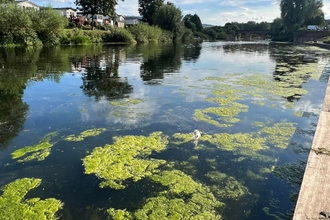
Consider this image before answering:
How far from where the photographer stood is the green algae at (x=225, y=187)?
4637 mm

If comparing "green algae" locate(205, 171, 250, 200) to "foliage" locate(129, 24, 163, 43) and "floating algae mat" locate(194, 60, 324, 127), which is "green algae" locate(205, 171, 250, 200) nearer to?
"floating algae mat" locate(194, 60, 324, 127)

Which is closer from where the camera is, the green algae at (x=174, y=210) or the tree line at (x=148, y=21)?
the green algae at (x=174, y=210)

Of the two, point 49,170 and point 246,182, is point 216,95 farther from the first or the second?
point 49,170

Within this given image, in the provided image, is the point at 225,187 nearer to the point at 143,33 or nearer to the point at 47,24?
the point at 47,24

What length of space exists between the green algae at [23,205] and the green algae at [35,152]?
1.03 metres

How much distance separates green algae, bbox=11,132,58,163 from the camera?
5.71 metres

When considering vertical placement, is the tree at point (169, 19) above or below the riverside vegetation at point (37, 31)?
above

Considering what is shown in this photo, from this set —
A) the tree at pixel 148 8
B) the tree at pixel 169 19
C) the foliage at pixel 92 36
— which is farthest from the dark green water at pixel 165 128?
the tree at pixel 148 8

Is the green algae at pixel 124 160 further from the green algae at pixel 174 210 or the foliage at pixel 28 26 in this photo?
the foliage at pixel 28 26

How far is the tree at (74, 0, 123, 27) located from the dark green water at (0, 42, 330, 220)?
136ft

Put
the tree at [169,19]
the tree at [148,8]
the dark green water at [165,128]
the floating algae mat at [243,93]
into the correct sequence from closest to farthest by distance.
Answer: the dark green water at [165,128] < the floating algae mat at [243,93] < the tree at [169,19] < the tree at [148,8]

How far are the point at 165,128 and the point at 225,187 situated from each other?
3.04m

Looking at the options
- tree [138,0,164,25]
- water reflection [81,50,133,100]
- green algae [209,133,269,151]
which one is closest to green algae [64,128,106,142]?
green algae [209,133,269,151]

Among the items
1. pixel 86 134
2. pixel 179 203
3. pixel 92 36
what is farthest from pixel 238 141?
pixel 92 36
